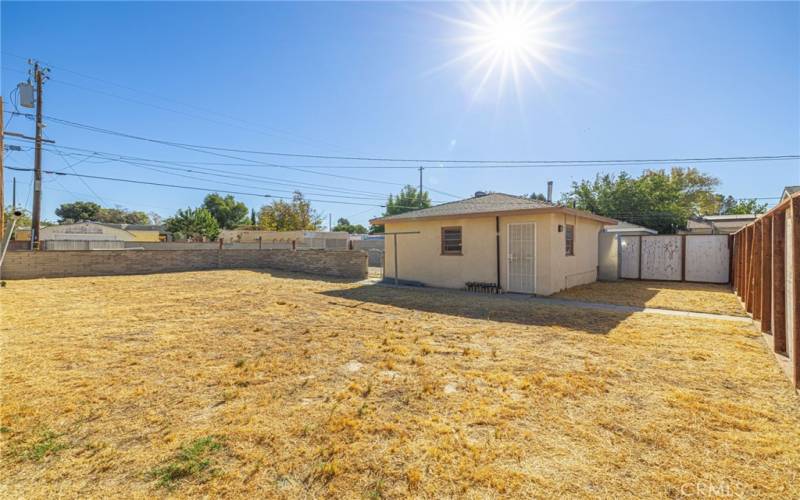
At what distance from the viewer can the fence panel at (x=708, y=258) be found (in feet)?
38.4

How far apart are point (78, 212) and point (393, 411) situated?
79.2 metres

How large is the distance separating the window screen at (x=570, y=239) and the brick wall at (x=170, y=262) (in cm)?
836

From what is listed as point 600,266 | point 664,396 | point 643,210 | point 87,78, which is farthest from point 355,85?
point 643,210

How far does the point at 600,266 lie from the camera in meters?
13.6

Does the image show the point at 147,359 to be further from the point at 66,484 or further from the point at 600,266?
the point at 600,266

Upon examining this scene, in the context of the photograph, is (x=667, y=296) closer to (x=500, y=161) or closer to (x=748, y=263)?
(x=748, y=263)

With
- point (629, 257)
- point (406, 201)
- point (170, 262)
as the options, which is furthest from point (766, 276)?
point (406, 201)

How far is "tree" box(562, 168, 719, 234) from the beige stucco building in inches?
527

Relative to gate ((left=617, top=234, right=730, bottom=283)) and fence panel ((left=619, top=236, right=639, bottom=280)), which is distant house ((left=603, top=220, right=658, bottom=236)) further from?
gate ((left=617, top=234, right=730, bottom=283))

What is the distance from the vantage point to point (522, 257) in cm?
999

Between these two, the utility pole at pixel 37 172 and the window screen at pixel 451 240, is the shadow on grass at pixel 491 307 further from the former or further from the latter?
the utility pole at pixel 37 172

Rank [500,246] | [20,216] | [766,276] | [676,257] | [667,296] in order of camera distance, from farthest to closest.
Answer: [676,257], [500,246], [667,296], [766,276], [20,216]

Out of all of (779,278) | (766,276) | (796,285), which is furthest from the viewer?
(766,276)

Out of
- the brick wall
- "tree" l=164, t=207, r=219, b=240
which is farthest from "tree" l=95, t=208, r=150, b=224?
the brick wall
